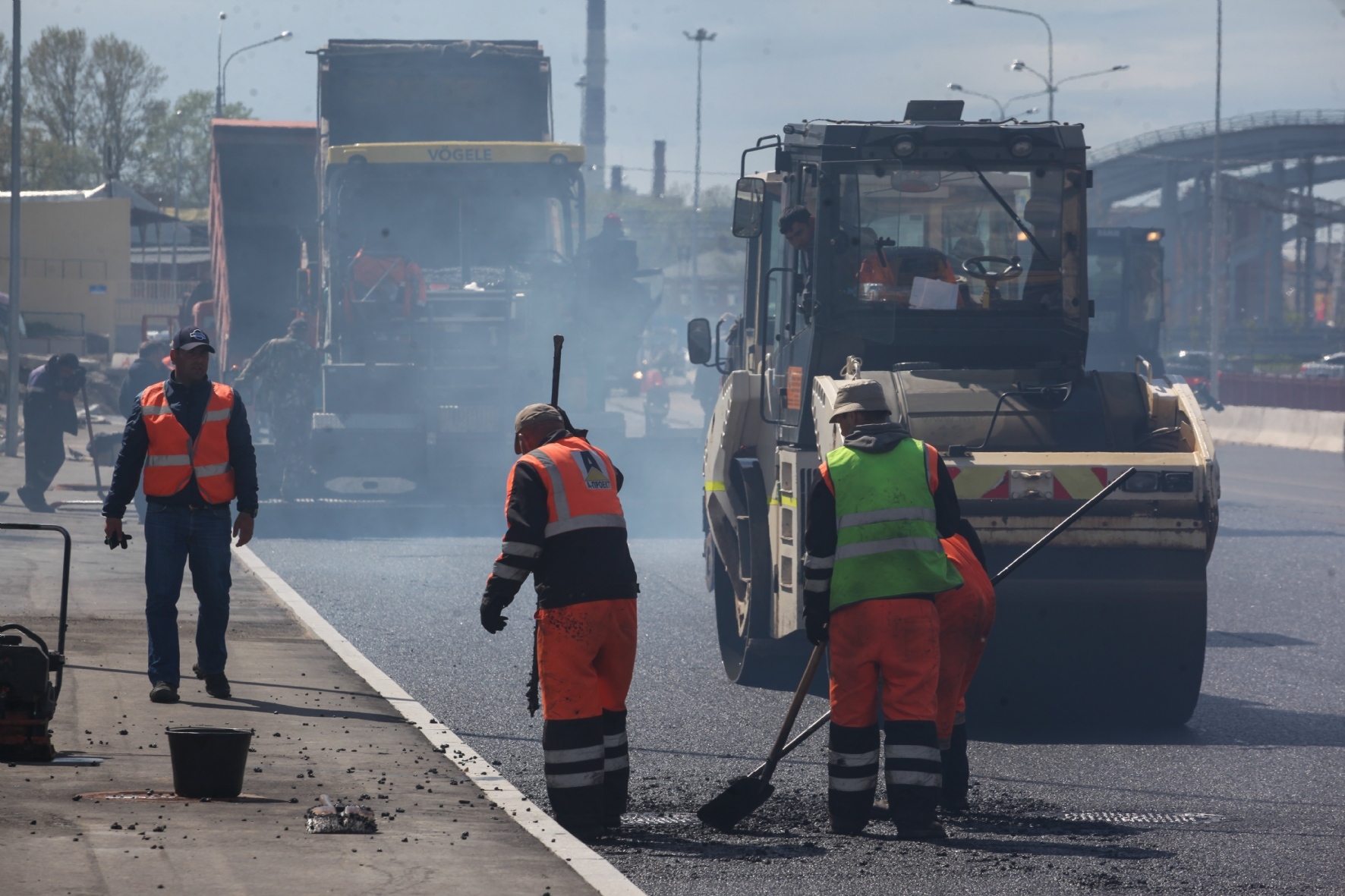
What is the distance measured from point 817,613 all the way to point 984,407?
94.5 inches

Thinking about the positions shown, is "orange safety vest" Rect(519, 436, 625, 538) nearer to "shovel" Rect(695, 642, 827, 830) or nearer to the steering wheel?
"shovel" Rect(695, 642, 827, 830)

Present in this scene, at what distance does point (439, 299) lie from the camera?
18.1 metres

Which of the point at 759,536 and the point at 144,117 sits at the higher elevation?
the point at 144,117

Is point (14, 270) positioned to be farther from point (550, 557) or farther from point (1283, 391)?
point (1283, 391)

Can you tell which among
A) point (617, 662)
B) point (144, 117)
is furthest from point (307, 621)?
point (144, 117)

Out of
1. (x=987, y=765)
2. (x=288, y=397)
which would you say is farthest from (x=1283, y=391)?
(x=987, y=765)

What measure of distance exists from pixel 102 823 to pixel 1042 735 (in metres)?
4.31

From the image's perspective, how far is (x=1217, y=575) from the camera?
13.8 metres

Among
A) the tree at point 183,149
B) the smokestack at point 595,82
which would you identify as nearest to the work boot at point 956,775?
the tree at point 183,149

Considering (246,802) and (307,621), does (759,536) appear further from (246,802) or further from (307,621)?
(246,802)

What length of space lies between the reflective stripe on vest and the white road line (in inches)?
52.0

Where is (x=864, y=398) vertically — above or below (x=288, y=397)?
above

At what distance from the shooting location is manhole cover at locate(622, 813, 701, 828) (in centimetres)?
613

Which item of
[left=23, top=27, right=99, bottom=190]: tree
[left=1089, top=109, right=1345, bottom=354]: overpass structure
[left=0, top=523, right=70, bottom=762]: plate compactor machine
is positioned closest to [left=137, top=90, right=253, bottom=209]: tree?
[left=23, top=27, right=99, bottom=190]: tree
